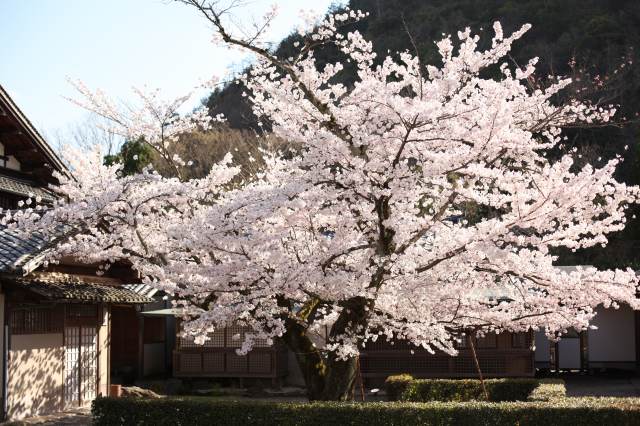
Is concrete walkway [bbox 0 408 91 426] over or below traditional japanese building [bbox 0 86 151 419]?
below

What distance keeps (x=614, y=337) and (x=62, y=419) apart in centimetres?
1496

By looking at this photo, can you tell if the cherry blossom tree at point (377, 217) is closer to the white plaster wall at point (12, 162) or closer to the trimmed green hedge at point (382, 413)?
the trimmed green hedge at point (382, 413)

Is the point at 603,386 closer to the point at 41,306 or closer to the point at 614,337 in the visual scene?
the point at 614,337

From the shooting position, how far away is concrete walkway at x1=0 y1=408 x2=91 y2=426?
12.8 meters

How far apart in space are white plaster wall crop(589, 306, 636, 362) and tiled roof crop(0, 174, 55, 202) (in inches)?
587

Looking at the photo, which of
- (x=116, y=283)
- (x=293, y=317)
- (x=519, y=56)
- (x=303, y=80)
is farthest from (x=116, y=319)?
(x=519, y=56)

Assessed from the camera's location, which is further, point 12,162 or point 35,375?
point 12,162

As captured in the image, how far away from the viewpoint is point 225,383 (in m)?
19.9

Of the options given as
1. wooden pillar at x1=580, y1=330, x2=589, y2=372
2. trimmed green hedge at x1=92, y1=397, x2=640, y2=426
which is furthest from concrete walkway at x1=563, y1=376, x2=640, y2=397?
trimmed green hedge at x1=92, y1=397, x2=640, y2=426

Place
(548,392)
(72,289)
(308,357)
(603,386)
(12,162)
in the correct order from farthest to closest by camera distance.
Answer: (603,386), (12,162), (72,289), (548,392), (308,357)

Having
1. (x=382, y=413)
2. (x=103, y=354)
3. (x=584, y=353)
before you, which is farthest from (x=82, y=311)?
(x=584, y=353)

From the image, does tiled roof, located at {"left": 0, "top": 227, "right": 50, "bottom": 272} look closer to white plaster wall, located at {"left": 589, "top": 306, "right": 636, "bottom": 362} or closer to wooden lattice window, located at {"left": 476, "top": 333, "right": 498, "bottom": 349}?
wooden lattice window, located at {"left": 476, "top": 333, "right": 498, "bottom": 349}

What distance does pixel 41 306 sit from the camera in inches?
543

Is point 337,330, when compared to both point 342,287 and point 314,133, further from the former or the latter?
point 314,133
